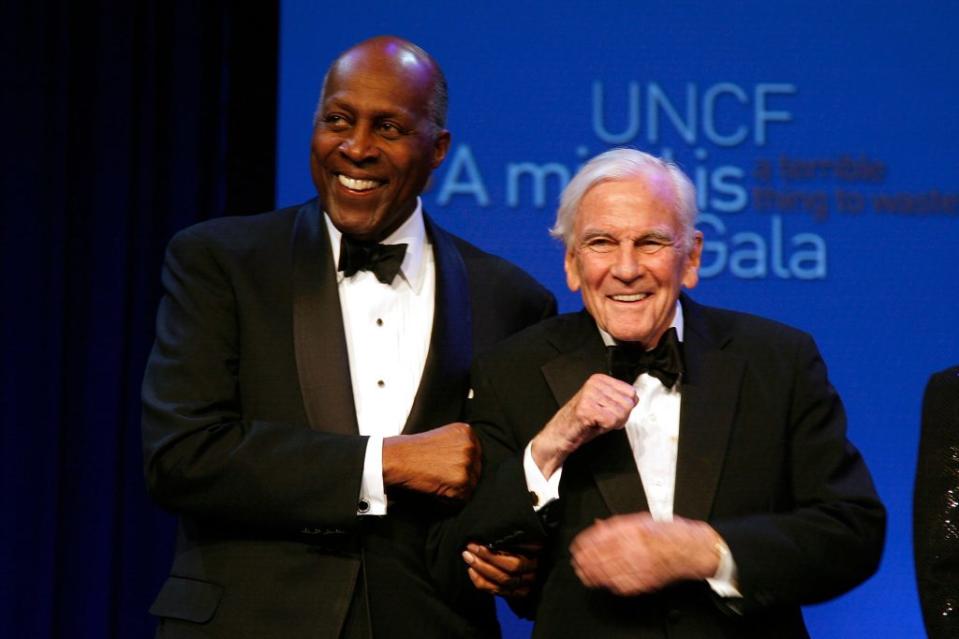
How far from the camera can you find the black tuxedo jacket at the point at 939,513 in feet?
6.93

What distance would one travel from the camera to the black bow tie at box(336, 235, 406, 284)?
2959mm

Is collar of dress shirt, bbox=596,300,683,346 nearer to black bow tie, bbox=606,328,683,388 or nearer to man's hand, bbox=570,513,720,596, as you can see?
black bow tie, bbox=606,328,683,388

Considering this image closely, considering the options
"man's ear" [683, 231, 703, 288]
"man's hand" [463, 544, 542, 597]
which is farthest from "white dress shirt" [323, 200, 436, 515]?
"man's ear" [683, 231, 703, 288]

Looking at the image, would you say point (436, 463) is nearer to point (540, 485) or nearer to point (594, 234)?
point (540, 485)

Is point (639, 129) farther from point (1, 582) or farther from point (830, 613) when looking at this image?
point (1, 582)

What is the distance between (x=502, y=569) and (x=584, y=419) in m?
0.35

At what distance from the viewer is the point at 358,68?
3.02 metres

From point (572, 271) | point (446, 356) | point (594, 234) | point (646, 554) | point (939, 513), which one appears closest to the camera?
point (939, 513)

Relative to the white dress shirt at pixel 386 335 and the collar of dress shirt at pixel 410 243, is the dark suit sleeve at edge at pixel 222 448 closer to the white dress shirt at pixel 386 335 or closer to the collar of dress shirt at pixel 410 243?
the white dress shirt at pixel 386 335

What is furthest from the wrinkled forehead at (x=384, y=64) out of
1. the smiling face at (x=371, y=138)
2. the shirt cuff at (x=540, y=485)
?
the shirt cuff at (x=540, y=485)

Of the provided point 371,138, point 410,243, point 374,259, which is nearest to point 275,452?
point 374,259

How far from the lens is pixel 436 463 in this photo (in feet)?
8.80

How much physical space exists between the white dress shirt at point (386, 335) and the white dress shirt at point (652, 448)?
1.32 ft

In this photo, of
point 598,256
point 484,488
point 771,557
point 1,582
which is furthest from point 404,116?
point 1,582
